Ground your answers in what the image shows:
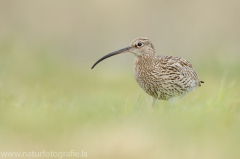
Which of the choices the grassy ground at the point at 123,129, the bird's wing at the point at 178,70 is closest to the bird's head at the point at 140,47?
the bird's wing at the point at 178,70

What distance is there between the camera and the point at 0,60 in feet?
38.4

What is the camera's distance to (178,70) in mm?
9461

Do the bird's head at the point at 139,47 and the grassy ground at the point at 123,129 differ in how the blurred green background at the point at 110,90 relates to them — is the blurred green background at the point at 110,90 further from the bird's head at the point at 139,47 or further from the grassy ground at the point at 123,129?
the bird's head at the point at 139,47

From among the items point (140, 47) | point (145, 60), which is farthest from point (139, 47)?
point (145, 60)

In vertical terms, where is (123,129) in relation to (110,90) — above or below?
below

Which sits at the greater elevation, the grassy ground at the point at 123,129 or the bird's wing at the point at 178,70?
the bird's wing at the point at 178,70

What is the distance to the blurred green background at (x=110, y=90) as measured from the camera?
508cm

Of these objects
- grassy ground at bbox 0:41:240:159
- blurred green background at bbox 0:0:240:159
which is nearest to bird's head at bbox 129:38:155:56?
blurred green background at bbox 0:0:240:159

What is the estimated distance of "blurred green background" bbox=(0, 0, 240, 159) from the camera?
508cm

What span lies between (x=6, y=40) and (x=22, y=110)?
6.69m

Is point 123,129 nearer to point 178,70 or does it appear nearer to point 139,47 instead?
point 178,70

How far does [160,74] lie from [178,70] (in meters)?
0.50

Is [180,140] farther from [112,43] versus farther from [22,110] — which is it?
[112,43]

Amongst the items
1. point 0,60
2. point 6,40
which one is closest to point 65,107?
point 0,60
